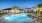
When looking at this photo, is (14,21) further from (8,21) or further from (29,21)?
(29,21)

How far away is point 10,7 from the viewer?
125 centimetres

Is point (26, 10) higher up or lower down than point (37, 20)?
higher up

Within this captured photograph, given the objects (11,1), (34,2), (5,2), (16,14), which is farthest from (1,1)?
(34,2)

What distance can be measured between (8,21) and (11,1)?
35 cm

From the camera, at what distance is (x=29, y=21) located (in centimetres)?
122

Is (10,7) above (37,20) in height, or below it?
above

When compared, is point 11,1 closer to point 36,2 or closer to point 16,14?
point 16,14

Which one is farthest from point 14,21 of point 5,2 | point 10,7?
point 5,2

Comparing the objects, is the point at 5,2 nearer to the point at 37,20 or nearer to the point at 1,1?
the point at 1,1

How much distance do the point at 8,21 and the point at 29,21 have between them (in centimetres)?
36

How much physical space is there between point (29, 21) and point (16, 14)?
0.25 meters

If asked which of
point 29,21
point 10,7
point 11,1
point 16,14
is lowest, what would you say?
point 29,21

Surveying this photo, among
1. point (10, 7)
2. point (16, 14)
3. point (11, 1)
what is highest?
point (11, 1)

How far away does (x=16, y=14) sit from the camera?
1.24m
